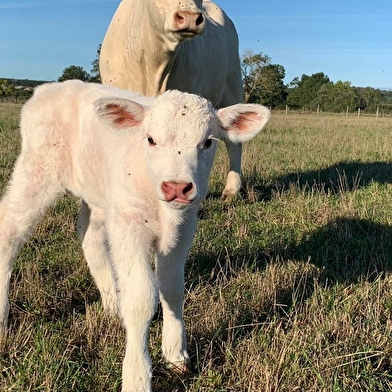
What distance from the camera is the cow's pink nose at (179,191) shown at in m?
2.43

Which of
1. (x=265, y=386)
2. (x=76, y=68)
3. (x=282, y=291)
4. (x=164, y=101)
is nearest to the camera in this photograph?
(x=265, y=386)

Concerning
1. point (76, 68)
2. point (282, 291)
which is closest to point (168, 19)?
point (282, 291)

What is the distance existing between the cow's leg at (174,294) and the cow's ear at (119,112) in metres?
0.65

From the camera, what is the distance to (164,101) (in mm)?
2875

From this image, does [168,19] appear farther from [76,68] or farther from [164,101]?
[76,68]

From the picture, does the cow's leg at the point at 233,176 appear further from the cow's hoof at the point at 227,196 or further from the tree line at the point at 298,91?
the tree line at the point at 298,91

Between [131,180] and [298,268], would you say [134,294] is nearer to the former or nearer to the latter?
[131,180]

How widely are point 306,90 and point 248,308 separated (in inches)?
3192

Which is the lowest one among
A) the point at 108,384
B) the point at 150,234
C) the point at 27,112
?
the point at 108,384

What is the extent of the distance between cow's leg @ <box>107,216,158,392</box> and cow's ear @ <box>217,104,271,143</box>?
2.51ft

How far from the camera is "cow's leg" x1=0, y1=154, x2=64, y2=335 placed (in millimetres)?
3535

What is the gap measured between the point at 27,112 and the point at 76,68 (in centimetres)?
6772

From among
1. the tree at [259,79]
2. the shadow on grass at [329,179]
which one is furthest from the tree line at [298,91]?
the shadow on grass at [329,179]

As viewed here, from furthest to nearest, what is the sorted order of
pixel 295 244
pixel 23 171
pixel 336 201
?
pixel 336 201
pixel 295 244
pixel 23 171
